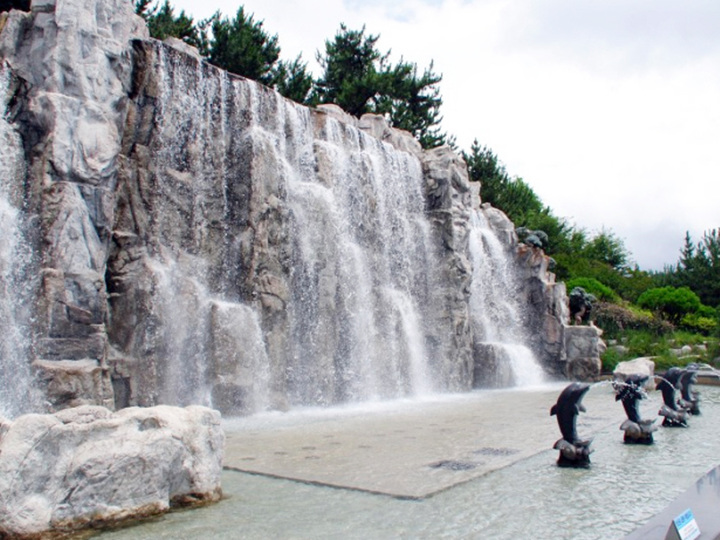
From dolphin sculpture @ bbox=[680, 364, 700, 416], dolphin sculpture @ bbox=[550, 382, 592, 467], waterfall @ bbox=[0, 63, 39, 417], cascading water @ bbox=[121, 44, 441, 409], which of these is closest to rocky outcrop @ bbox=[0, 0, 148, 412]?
waterfall @ bbox=[0, 63, 39, 417]

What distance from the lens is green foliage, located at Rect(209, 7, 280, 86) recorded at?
26.4 m

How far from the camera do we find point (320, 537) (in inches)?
165

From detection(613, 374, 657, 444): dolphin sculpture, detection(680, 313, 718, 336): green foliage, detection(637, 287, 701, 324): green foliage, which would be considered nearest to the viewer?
detection(613, 374, 657, 444): dolphin sculpture

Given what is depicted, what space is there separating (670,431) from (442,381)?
9.06m

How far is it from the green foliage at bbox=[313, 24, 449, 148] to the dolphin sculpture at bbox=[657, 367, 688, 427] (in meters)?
25.1

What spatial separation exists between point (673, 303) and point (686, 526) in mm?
35101

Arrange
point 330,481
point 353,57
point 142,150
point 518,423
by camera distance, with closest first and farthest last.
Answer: point 330,481 → point 518,423 → point 142,150 → point 353,57

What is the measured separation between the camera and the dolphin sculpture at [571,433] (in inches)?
248

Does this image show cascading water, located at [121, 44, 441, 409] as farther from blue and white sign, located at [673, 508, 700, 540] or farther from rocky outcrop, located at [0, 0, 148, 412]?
blue and white sign, located at [673, 508, 700, 540]

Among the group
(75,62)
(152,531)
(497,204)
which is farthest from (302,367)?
(497,204)

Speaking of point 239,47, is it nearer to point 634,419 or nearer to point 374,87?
point 374,87

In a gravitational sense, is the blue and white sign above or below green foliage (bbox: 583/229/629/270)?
below

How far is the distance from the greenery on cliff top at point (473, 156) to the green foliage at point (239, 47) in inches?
1.5

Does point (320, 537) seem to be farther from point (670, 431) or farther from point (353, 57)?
point (353, 57)
